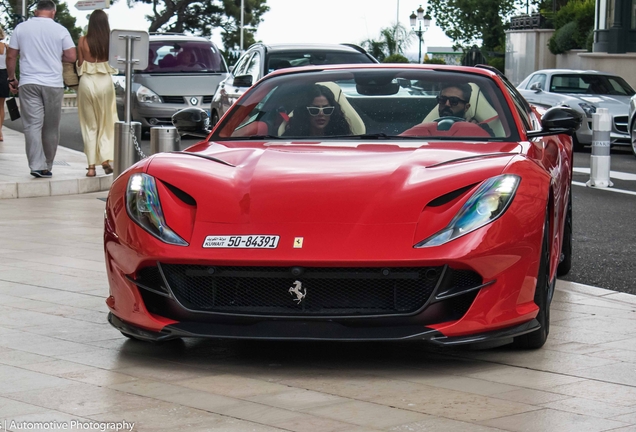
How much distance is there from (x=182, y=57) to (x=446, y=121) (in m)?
15.4

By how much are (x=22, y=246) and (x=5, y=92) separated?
10.3 meters

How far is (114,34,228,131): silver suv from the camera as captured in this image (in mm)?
19812

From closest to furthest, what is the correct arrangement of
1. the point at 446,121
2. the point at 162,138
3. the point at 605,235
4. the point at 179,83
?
the point at 446,121 → the point at 605,235 → the point at 162,138 → the point at 179,83

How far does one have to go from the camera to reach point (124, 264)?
4.93 meters

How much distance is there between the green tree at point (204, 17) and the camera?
71000 mm

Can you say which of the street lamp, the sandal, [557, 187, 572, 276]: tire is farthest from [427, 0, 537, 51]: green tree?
[557, 187, 572, 276]: tire

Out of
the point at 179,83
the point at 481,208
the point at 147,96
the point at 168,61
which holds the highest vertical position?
the point at 168,61

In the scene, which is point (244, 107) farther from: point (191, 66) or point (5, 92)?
point (191, 66)

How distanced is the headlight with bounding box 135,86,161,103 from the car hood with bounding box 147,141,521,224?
14.7 metres

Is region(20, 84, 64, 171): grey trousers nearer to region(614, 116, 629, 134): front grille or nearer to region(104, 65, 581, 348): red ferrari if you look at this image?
region(104, 65, 581, 348): red ferrari

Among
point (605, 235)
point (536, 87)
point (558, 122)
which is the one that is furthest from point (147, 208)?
point (536, 87)

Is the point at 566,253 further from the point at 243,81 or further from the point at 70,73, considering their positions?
the point at 243,81

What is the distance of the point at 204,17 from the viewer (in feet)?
240

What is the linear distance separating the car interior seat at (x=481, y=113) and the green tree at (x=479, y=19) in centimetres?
6588
